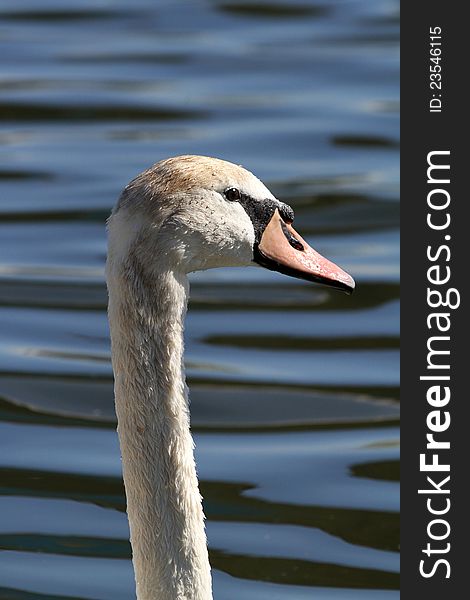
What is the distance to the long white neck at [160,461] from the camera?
4.69 meters

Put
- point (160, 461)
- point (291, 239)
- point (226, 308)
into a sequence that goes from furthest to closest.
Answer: point (226, 308), point (291, 239), point (160, 461)

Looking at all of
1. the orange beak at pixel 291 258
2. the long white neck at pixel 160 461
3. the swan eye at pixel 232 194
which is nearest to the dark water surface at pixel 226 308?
the long white neck at pixel 160 461

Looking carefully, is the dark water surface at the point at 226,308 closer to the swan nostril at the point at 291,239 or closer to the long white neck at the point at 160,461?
the long white neck at the point at 160,461

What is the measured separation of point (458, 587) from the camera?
22.2 ft

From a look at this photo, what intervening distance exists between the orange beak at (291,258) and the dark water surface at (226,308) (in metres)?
1.69

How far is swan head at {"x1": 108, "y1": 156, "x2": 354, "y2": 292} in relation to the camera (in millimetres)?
4562

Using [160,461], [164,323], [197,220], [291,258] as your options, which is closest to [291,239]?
[291,258]

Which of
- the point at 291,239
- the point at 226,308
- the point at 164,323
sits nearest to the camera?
the point at 164,323

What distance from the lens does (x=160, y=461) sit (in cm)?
478

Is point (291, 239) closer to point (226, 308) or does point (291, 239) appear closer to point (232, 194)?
point (232, 194)

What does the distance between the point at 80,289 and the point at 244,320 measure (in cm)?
99

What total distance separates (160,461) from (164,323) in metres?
0.41

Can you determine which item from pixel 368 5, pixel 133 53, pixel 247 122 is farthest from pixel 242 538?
pixel 368 5

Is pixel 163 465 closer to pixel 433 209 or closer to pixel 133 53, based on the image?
pixel 433 209
